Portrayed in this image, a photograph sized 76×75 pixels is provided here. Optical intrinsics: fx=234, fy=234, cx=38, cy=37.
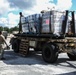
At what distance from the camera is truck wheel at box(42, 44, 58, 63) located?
39.6 feet

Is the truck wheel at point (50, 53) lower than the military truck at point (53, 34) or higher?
lower

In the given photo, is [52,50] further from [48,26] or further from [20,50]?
[20,50]

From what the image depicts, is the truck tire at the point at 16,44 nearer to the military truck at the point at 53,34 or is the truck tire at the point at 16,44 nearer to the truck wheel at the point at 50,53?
the military truck at the point at 53,34

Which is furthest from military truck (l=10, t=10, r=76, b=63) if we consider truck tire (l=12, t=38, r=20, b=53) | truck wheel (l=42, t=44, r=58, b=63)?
truck tire (l=12, t=38, r=20, b=53)

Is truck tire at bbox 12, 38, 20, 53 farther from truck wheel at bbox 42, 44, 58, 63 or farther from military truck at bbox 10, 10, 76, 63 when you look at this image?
truck wheel at bbox 42, 44, 58, 63

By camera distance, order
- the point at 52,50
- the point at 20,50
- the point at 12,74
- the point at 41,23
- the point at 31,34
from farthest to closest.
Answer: the point at 20,50, the point at 31,34, the point at 41,23, the point at 52,50, the point at 12,74

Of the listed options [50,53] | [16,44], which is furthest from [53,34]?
[16,44]

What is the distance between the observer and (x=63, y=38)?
41.0 feet

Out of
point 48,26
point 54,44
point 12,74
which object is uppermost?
point 48,26

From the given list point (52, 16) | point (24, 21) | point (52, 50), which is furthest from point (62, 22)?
point (24, 21)

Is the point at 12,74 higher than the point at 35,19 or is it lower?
lower

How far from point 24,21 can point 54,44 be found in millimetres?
4448

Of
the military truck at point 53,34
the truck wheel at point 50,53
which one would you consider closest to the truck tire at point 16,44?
the military truck at point 53,34

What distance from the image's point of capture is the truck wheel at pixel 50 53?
12066 mm
